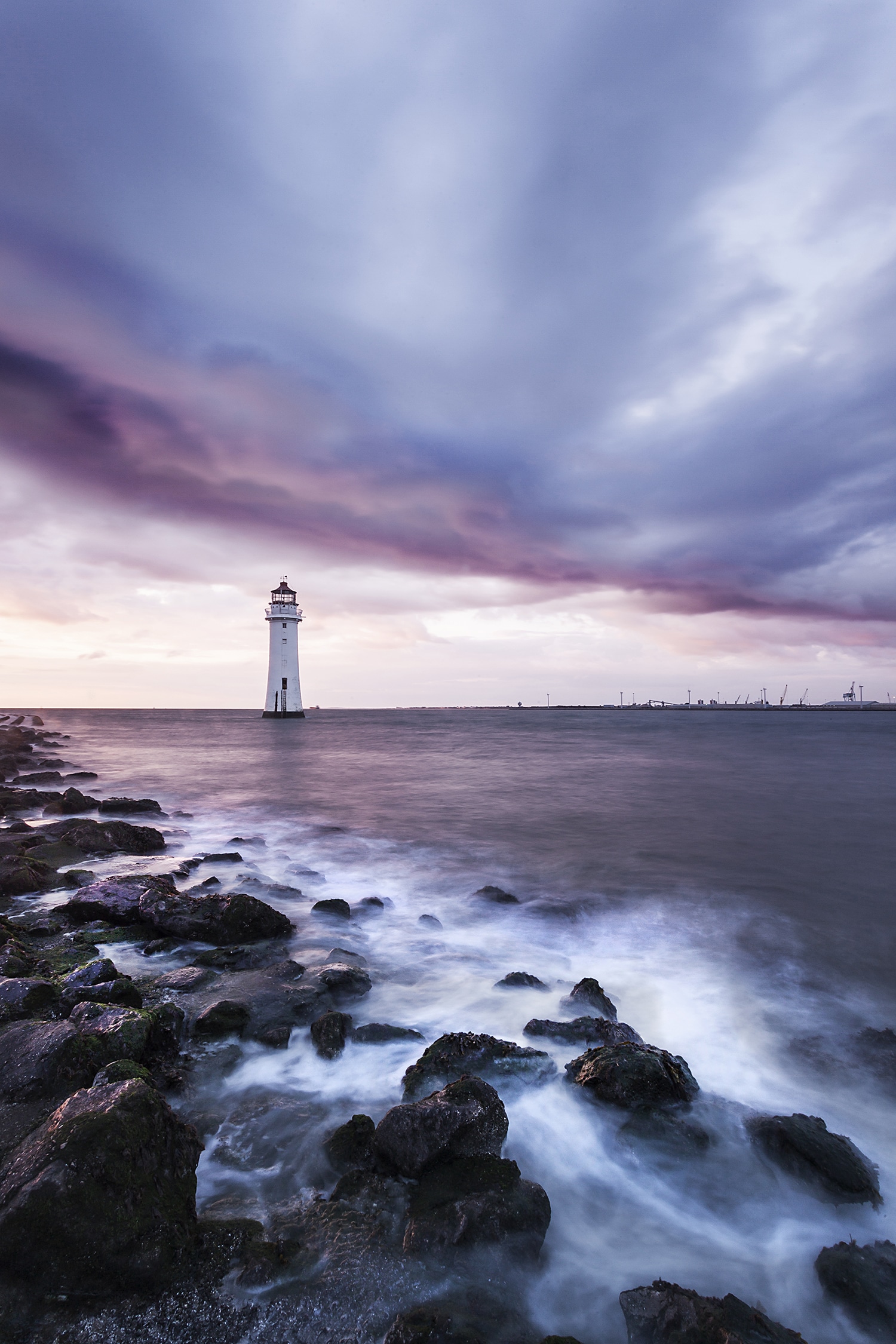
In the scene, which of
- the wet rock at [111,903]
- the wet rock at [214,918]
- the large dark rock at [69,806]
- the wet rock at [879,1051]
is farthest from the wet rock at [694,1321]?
the large dark rock at [69,806]

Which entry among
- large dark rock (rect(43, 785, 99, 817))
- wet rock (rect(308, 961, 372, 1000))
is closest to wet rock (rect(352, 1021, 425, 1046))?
wet rock (rect(308, 961, 372, 1000))

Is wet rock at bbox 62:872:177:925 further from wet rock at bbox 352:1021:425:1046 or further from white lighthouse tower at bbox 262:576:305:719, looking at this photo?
white lighthouse tower at bbox 262:576:305:719

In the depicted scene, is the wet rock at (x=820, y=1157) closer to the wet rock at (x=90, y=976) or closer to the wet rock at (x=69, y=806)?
the wet rock at (x=90, y=976)

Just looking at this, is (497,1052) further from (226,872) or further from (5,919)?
(226,872)

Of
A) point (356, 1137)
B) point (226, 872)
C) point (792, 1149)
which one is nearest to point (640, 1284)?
point (792, 1149)

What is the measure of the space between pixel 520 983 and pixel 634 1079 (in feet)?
6.65

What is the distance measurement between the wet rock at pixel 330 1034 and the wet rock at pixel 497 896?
175 inches

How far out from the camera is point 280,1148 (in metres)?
3.79

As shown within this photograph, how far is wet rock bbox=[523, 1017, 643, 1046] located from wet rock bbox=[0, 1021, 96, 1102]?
343 cm

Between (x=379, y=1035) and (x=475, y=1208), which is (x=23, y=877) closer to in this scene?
(x=379, y=1035)

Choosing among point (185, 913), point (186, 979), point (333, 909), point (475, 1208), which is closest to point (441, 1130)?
point (475, 1208)

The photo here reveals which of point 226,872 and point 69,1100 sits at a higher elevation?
point 69,1100

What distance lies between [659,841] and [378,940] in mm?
8019

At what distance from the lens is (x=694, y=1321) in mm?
2609
